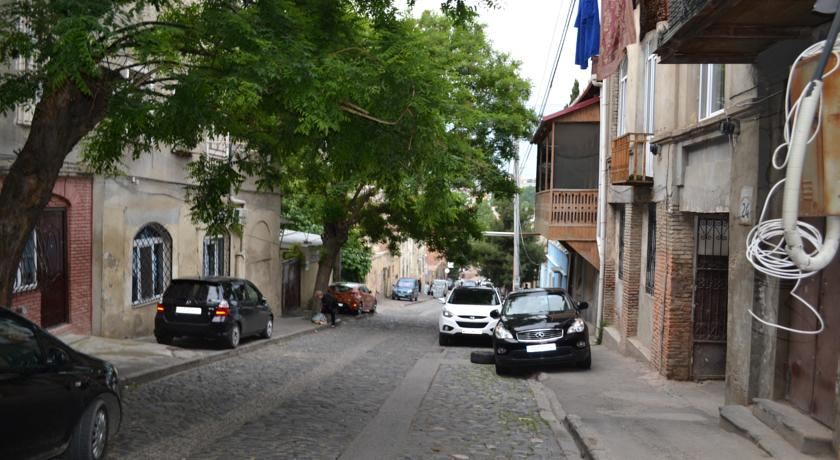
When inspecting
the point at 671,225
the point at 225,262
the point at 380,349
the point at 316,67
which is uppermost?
the point at 316,67

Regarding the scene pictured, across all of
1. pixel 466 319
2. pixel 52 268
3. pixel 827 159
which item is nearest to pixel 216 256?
pixel 466 319

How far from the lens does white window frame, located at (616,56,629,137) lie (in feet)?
61.4

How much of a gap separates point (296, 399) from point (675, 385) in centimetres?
618

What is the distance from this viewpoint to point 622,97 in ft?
63.6

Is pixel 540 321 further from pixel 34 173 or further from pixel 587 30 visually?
pixel 587 30

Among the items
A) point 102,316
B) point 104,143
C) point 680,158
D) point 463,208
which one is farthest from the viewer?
point 463,208

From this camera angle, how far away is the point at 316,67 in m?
9.15

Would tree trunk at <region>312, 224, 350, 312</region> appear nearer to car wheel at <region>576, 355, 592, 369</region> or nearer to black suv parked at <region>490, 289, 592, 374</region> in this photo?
black suv parked at <region>490, 289, 592, 374</region>

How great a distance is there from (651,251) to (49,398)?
41.7 ft

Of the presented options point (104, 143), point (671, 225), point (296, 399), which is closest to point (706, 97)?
point (671, 225)

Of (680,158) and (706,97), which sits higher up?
(706,97)

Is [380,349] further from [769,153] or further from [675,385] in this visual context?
[769,153]

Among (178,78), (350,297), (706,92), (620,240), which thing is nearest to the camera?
(178,78)

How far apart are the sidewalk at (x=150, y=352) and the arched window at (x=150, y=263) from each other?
4.53 ft
